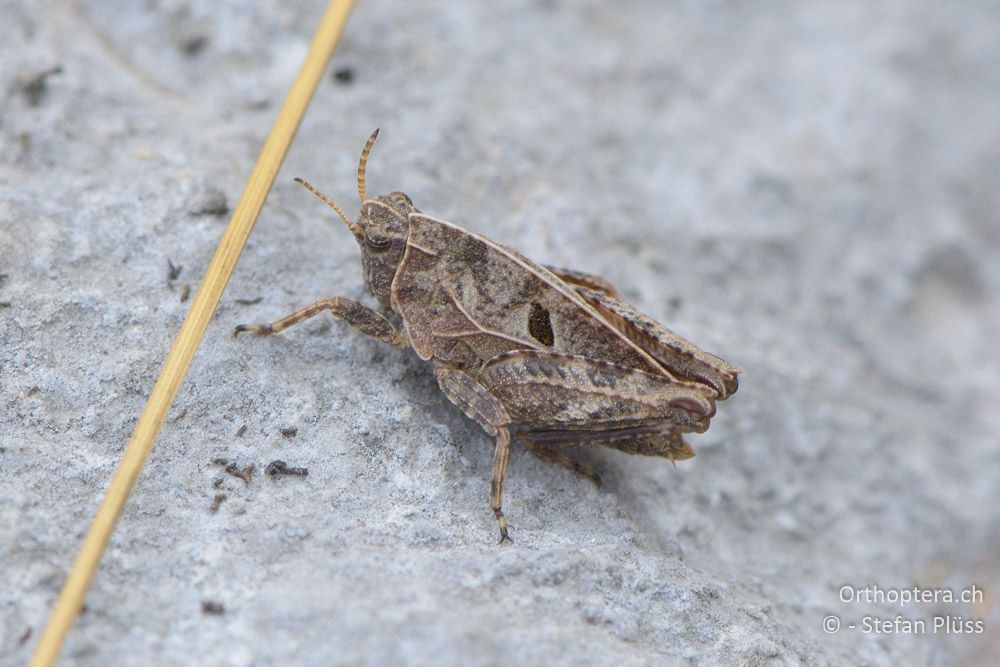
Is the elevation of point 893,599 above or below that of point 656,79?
below

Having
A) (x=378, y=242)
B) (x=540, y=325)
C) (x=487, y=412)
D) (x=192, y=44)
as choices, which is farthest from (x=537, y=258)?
(x=192, y=44)

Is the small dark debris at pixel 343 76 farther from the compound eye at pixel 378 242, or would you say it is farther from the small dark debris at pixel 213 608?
the small dark debris at pixel 213 608

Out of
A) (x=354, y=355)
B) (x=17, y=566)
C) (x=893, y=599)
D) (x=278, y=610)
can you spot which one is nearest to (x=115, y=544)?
(x=17, y=566)

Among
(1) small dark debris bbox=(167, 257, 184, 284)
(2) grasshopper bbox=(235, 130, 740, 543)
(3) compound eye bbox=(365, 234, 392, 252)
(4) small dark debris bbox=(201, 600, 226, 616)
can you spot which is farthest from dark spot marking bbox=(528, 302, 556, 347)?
(4) small dark debris bbox=(201, 600, 226, 616)

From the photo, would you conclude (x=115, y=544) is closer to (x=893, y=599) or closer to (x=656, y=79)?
(x=893, y=599)

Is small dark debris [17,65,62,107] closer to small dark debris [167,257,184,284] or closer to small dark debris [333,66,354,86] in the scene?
small dark debris [167,257,184,284]

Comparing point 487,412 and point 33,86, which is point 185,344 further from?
point 33,86
